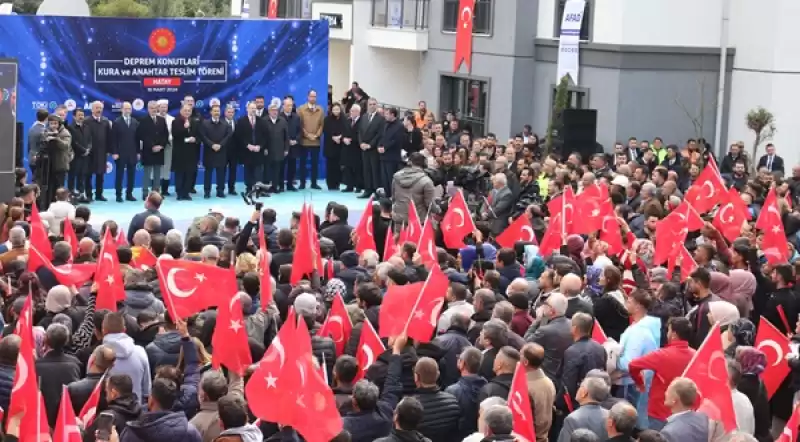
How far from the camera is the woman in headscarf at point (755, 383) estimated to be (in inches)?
389

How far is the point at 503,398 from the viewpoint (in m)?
9.41

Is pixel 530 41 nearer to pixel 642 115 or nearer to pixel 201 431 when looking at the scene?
pixel 642 115

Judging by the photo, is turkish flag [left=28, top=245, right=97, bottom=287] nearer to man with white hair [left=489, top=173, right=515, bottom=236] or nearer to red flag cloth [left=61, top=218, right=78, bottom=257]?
red flag cloth [left=61, top=218, right=78, bottom=257]

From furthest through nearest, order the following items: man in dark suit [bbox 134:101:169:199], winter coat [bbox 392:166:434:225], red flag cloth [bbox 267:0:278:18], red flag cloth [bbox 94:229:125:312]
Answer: red flag cloth [bbox 267:0:278:18] → man in dark suit [bbox 134:101:169:199] → winter coat [bbox 392:166:434:225] → red flag cloth [bbox 94:229:125:312]

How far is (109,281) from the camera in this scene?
11.5 m

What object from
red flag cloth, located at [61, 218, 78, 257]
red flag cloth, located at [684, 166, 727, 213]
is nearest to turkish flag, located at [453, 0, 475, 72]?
red flag cloth, located at [684, 166, 727, 213]

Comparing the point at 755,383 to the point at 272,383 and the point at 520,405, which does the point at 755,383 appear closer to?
the point at 520,405

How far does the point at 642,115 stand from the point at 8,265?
18.5 meters

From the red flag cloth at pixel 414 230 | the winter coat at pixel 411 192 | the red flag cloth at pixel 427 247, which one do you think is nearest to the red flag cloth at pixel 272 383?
the red flag cloth at pixel 427 247

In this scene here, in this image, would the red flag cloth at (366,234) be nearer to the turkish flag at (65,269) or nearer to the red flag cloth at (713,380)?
the turkish flag at (65,269)

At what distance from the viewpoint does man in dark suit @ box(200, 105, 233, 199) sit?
23922mm

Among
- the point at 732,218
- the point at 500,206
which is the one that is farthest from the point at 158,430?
the point at 500,206

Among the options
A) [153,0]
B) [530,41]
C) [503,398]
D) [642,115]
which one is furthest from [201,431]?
[153,0]

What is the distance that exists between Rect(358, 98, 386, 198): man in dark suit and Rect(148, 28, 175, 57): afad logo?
376cm
